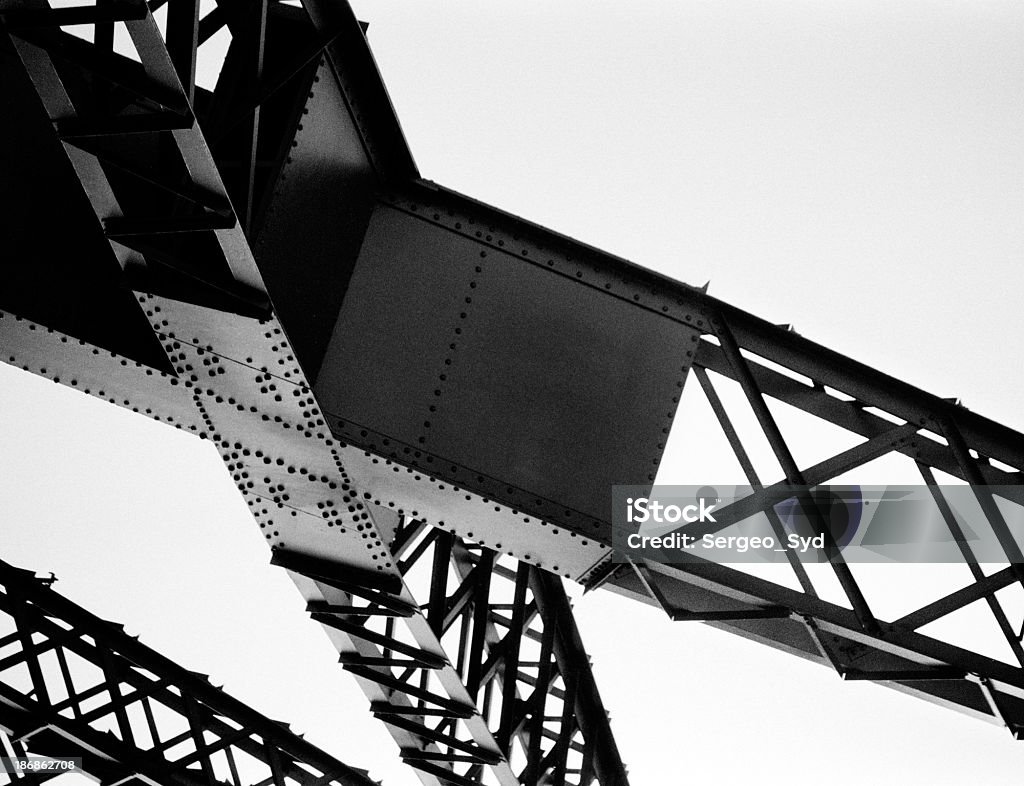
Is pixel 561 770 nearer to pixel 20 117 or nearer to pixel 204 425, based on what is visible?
pixel 204 425

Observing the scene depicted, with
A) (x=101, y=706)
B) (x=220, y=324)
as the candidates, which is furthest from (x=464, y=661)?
(x=220, y=324)

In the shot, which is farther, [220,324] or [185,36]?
[220,324]

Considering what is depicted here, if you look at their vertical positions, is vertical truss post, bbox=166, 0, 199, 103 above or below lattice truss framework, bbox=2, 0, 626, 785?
above

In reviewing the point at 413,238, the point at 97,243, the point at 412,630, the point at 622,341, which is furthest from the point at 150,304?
the point at 412,630

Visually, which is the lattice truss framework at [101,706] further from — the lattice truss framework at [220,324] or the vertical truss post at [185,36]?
the vertical truss post at [185,36]

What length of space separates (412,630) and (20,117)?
486 centimetres

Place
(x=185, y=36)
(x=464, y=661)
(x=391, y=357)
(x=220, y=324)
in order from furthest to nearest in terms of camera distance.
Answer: (x=464, y=661) < (x=391, y=357) < (x=220, y=324) < (x=185, y=36)

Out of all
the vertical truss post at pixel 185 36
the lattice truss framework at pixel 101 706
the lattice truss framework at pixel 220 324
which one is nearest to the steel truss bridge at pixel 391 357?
the lattice truss framework at pixel 220 324

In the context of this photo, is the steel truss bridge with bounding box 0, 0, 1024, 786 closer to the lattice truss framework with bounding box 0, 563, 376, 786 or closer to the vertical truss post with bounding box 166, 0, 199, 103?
the vertical truss post with bounding box 166, 0, 199, 103

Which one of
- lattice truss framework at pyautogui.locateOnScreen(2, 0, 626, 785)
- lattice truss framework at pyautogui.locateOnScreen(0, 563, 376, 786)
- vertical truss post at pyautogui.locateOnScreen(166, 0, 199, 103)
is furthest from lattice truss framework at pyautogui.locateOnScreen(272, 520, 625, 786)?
vertical truss post at pyautogui.locateOnScreen(166, 0, 199, 103)

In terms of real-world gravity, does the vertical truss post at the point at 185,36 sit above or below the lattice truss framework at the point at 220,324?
above

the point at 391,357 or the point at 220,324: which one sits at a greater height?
the point at 391,357

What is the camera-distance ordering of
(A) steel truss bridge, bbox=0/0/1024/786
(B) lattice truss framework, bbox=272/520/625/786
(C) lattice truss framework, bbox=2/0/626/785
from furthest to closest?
(B) lattice truss framework, bbox=272/520/625/786, (A) steel truss bridge, bbox=0/0/1024/786, (C) lattice truss framework, bbox=2/0/626/785

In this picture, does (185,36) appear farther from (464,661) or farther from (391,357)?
(464,661)
